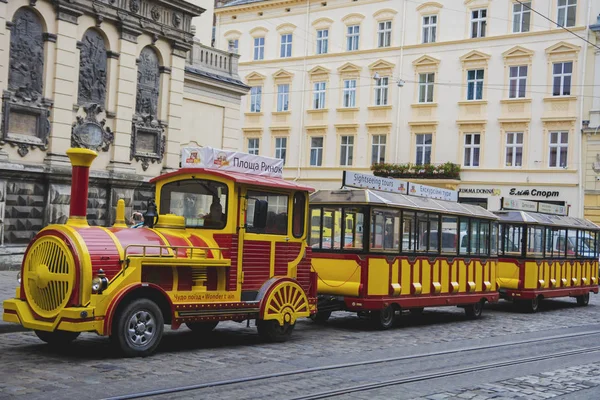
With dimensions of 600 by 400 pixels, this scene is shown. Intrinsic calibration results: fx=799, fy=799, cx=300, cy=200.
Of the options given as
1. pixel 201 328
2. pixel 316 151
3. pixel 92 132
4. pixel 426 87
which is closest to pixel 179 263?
pixel 201 328

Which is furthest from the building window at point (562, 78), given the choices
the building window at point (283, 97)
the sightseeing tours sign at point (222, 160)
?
the sightseeing tours sign at point (222, 160)

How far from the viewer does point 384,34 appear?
45.6 m

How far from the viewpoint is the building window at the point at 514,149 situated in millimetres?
40812

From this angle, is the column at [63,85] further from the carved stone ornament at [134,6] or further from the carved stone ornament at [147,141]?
the carved stone ornament at [147,141]

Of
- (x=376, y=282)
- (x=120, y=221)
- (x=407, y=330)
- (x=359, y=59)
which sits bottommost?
(x=407, y=330)

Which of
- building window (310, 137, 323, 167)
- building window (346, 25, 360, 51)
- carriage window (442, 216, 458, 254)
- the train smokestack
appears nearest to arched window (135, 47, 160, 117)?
carriage window (442, 216, 458, 254)

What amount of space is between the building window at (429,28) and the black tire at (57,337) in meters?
36.2

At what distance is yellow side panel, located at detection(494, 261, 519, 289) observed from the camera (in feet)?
68.5

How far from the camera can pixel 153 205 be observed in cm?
1166

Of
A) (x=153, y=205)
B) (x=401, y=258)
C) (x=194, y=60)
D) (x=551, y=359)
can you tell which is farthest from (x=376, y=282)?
(x=194, y=60)

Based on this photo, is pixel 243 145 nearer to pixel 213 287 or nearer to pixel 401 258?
pixel 401 258

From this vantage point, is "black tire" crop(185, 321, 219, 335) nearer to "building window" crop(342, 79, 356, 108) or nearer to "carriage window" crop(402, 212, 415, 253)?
"carriage window" crop(402, 212, 415, 253)

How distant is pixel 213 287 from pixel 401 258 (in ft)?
17.2

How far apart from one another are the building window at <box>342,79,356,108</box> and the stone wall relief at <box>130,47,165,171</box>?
23.5 metres
